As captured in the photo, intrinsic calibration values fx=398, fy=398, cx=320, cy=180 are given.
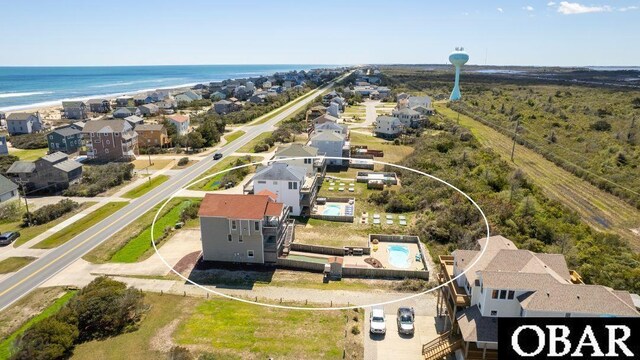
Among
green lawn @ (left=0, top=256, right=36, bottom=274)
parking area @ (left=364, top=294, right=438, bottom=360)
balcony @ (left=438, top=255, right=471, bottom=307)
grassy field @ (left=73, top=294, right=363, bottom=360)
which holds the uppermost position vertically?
balcony @ (left=438, top=255, right=471, bottom=307)

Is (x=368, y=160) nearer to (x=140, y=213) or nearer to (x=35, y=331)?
(x=140, y=213)

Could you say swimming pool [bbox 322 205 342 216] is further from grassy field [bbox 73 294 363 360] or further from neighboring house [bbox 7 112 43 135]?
neighboring house [bbox 7 112 43 135]

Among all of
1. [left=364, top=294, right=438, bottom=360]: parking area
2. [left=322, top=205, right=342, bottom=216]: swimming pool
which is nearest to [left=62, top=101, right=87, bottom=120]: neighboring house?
[left=322, top=205, right=342, bottom=216]: swimming pool

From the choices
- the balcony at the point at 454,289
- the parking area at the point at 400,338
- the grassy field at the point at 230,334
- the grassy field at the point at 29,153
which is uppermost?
the grassy field at the point at 29,153

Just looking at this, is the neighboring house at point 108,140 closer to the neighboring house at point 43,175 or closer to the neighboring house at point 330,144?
the neighboring house at point 43,175

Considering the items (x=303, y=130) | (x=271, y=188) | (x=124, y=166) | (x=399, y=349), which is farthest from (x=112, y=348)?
(x=303, y=130)

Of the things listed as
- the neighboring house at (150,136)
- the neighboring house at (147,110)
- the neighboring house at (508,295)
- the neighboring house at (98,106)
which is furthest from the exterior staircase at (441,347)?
the neighboring house at (98,106)
